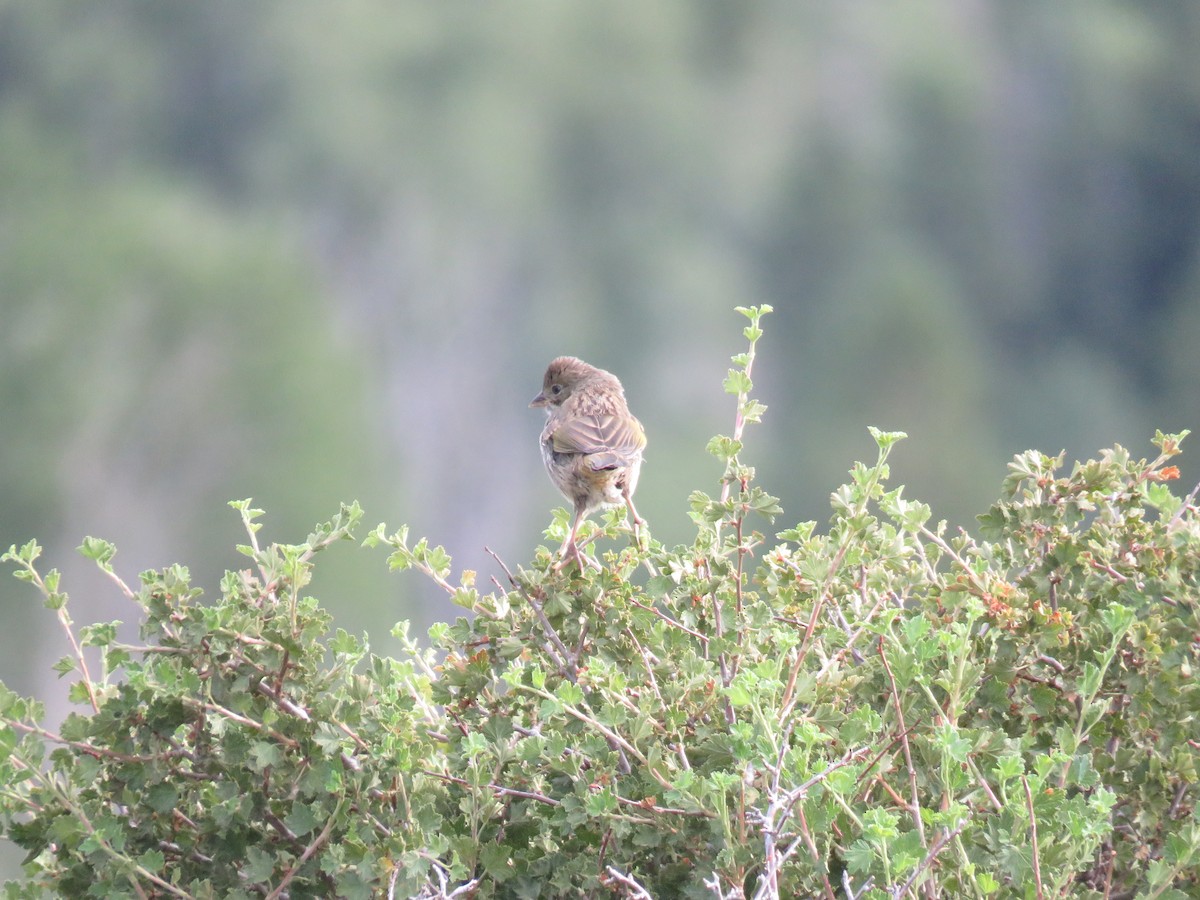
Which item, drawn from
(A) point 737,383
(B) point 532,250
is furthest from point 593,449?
(B) point 532,250

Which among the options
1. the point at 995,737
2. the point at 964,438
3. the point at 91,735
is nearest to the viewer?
the point at 995,737

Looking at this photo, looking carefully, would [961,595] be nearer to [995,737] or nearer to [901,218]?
[995,737]

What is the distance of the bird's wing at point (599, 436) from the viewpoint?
4.61 meters

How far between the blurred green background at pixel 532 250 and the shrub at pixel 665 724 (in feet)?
52.2

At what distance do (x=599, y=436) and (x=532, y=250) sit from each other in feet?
73.6

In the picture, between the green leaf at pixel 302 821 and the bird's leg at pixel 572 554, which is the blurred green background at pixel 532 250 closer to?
the bird's leg at pixel 572 554

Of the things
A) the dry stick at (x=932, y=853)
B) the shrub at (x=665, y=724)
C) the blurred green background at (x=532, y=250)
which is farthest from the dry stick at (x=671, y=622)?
the blurred green background at (x=532, y=250)

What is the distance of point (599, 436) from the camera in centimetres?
469

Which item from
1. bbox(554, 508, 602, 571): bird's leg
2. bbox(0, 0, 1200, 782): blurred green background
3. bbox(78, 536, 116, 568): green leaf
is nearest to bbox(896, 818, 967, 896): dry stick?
bbox(554, 508, 602, 571): bird's leg

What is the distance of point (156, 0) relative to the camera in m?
28.2

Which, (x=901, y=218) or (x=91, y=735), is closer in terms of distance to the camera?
(x=91, y=735)

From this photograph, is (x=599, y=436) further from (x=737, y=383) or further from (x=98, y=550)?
(x=98, y=550)

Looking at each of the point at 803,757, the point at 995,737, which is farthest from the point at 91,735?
the point at 995,737

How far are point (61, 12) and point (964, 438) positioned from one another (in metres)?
17.2
